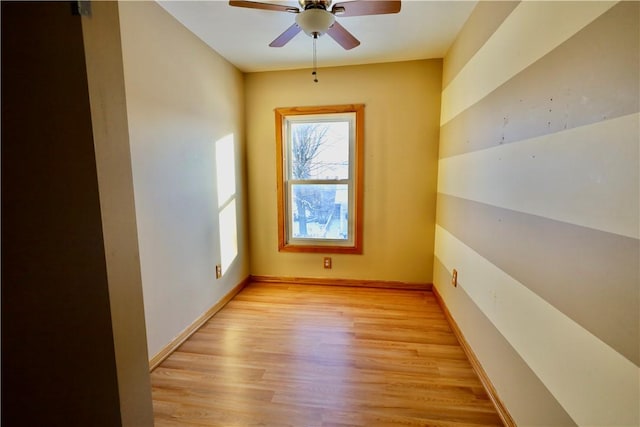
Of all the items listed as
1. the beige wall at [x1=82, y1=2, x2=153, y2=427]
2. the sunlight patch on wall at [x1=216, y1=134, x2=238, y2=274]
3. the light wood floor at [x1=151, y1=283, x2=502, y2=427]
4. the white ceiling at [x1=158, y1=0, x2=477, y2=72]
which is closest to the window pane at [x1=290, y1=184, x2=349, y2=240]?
the sunlight patch on wall at [x1=216, y1=134, x2=238, y2=274]

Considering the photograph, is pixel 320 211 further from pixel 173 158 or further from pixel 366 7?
pixel 366 7

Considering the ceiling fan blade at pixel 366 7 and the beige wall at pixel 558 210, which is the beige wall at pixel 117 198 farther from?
the beige wall at pixel 558 210

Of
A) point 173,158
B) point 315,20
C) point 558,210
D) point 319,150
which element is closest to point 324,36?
point 315,20

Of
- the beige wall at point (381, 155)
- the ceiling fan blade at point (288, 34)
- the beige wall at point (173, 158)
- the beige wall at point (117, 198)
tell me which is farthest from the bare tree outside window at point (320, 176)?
the beige wall at point (117, 198)

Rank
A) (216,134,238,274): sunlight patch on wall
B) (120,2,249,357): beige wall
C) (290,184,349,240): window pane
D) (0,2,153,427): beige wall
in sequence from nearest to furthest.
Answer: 1. (0,2,153,427): beige wall
2. (120,2,249,357): beige wall
3. (216,134,238,274): sunlight patch on wall
4. (290,184,349,240): window pane

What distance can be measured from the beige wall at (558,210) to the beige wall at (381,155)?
3.23 ft

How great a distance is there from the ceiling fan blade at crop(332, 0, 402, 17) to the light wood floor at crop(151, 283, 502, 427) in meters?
2.15

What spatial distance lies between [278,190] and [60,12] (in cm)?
240

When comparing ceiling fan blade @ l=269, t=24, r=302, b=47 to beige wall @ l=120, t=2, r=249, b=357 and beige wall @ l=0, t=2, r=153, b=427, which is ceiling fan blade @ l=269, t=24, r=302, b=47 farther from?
beige wall @ l=0, t=2, r=153, b=427

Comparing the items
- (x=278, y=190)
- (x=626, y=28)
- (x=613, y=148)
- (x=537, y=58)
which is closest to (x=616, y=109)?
(x=613, y=148)

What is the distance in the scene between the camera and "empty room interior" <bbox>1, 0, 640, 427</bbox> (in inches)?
30.7

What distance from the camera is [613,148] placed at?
2.66 ft

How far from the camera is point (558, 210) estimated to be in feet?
3.39

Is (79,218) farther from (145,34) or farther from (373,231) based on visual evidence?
(373,231)
